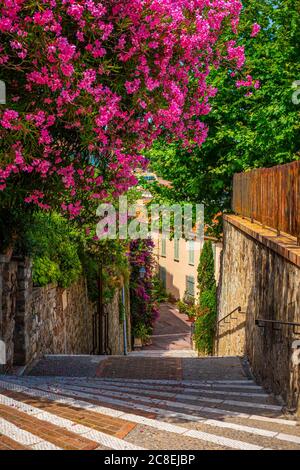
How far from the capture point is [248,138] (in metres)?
16.0

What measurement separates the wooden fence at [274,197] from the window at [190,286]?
25635 millimetres

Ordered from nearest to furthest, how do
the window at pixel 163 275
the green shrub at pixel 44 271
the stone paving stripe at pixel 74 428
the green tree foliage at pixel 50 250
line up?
1. the stone paving stripe at pixel 74 428
2. the green tree foliage at pixel 50 250
3. the green shrub at pixel 44 271
4. the window at pixel 163 275

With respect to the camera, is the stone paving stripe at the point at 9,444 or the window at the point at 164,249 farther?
the window at the point at 164,249

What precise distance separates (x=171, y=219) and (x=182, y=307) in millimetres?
19353

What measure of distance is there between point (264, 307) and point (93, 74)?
16.4 feet

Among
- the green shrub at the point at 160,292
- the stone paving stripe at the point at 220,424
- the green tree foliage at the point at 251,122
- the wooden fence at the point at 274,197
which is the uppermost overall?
the green tree foliage at the point at 251,122

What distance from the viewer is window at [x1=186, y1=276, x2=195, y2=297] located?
128 feet

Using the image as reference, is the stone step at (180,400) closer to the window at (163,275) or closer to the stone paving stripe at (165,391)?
the stone paving stripe at (165,391)

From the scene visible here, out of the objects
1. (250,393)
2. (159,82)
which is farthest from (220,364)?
(159,82)

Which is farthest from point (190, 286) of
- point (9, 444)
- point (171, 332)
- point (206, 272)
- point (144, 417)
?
point (9, 444)

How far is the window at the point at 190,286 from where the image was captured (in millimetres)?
39056

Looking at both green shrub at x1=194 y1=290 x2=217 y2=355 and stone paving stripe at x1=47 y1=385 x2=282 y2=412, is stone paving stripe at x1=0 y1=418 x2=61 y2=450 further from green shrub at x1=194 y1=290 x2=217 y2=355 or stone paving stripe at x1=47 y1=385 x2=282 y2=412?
green shrub at x1=194 y1=290 x2=217 y2=355

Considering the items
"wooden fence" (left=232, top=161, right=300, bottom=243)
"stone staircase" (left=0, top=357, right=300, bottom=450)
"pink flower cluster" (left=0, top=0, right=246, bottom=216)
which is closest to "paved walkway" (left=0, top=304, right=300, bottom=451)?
"stone staircase" (left=0, top=357, right=300, bottom=450)

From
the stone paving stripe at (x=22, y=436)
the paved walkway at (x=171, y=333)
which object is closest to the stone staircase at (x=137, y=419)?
the stone paving stripe at (x=22, y=436)
